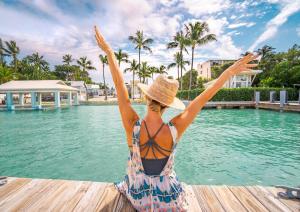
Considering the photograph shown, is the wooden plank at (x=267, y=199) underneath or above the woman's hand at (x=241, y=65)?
underneath

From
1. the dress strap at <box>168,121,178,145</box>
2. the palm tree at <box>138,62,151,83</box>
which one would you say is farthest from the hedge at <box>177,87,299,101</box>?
the dress strap at <box>168,121,178,145</box>

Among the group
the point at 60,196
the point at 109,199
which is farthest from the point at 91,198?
the point at 60,196

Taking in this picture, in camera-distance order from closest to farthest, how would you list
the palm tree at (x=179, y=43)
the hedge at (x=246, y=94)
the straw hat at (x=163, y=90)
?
the straw hat at (x=163, y=90) < the hedge at (x=246, y=94) < the palm tree at (x=179, y=43)

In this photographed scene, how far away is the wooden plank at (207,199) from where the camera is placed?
6.78 feet

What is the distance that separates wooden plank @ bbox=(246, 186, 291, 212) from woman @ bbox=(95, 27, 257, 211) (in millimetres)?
989

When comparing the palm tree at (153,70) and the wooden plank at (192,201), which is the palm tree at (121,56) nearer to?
the palm tree at (153,70)

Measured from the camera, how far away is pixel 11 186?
250 centimetres

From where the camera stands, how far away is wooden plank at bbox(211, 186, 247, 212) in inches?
81.4

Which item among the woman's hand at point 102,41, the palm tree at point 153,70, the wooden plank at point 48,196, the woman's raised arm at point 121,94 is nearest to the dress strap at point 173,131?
the woman's raised arm at point 121,94

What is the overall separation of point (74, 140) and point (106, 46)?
8.81 m

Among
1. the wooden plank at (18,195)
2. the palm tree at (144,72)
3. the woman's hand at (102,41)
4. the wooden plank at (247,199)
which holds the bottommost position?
the wooden plank at (247,199)

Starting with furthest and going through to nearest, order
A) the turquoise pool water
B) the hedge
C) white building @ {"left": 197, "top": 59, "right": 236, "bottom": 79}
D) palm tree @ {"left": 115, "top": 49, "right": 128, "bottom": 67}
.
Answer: white building @ {"left": 197, "top": 59, "right": 236, "bottom": 79}
palm tree @ {"left": 115, "top": 49, "right": 128, "bottom": 67}
the hedge
the turquoise pool water

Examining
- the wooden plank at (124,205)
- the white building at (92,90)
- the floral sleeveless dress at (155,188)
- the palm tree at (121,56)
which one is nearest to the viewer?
the floral sleeveless dress at (155,188)

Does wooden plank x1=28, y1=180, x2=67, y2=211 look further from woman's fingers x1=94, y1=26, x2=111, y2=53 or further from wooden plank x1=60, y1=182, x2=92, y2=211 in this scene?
woman's fingers x1=94, y1=26, x2=111, y2=53
